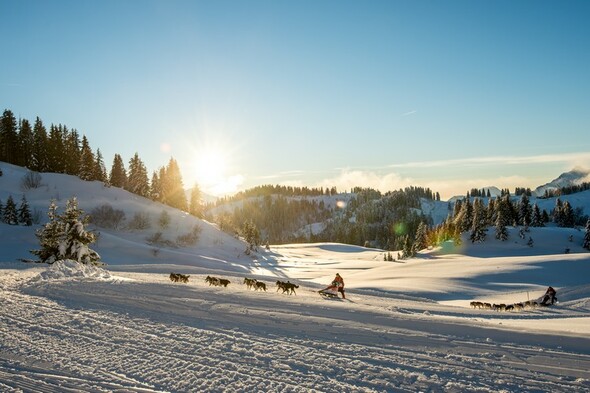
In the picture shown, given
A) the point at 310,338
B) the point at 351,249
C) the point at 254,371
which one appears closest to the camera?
the point at 254,371

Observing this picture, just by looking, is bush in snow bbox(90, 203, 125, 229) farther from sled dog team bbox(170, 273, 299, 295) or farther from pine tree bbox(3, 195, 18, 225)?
sled dog team bbox(170, 273, 299, 295)

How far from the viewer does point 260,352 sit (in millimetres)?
9273

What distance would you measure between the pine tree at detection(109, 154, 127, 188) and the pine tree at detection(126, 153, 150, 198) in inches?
64.5

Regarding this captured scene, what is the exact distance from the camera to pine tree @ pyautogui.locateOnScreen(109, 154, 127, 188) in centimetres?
9606

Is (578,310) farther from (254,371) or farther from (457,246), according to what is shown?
(457,246)

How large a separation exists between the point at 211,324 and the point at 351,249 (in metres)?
121

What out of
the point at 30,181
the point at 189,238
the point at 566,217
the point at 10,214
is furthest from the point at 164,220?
the point at 566,217

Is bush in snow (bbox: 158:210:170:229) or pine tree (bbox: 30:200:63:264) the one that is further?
bush in snow (bbox: 158:210:170:229)

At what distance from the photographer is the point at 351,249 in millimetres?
130250

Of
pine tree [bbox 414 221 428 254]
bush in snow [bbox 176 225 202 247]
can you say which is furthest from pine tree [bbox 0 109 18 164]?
pine tree [bbox 414 221 428 254]

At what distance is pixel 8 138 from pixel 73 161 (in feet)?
44.4

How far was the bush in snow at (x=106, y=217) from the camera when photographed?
6888 cm

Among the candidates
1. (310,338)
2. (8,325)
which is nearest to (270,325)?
(310,338)

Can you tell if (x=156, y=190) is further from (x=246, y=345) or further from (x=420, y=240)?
(x=246, y=345)
